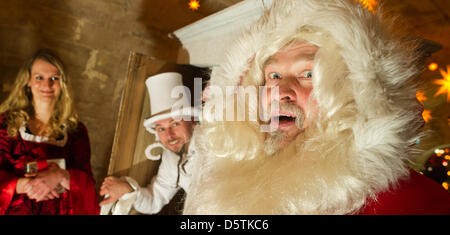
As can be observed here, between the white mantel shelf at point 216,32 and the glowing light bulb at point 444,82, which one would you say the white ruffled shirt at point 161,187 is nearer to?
the white mantel shelf at point 216,32


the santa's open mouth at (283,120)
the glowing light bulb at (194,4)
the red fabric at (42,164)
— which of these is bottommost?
the red fabric at (42,164)

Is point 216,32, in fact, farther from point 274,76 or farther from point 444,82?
point 444,82

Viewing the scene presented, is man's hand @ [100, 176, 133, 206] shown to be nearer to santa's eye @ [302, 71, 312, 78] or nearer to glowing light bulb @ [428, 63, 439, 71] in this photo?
santa's eye @ [302, 71, 312, 78]

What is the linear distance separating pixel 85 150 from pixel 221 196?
1.51m

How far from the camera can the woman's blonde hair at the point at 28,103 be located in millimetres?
1815

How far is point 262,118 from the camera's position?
106 centimetres

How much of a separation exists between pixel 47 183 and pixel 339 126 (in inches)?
70.8

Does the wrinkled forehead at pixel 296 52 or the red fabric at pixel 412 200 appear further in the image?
the wrinkled forehead at pixel 296 52

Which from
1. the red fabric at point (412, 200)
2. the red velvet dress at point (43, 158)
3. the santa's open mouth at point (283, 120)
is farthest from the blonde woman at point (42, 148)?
the red fabric at point (412, 200)

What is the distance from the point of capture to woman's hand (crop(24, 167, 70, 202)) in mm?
1714

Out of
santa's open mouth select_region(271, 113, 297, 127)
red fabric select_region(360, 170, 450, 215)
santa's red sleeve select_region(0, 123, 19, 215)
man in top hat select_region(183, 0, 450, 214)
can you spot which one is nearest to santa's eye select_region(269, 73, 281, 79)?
man in top hat select_region(183, 0, 450, 214)

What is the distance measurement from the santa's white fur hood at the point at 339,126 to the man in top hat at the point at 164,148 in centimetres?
83
